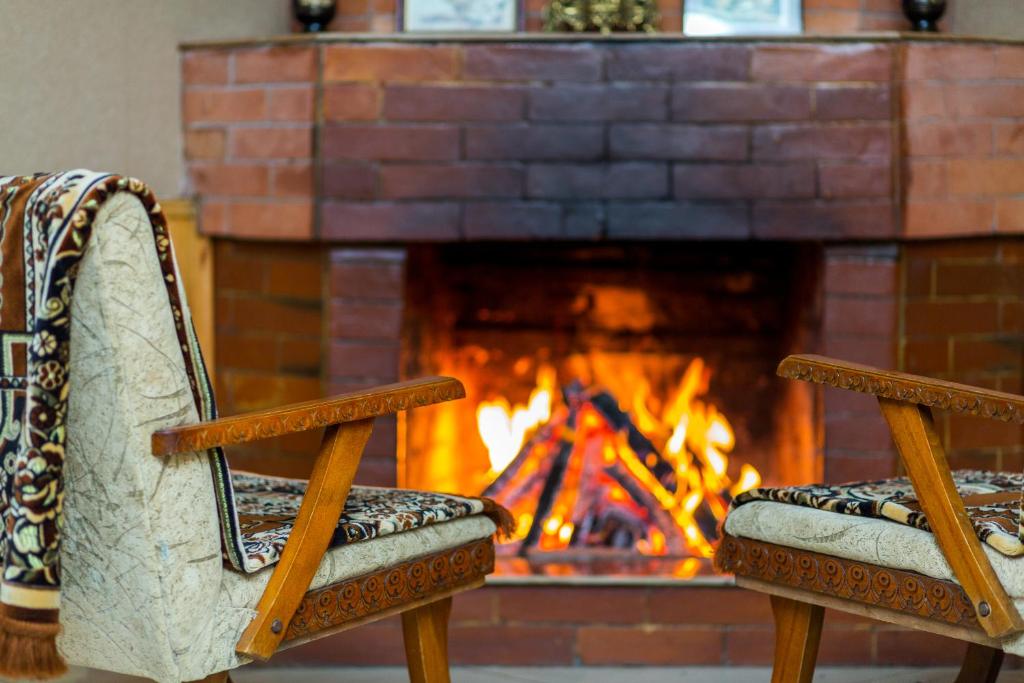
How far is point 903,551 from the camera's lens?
175 centimetres

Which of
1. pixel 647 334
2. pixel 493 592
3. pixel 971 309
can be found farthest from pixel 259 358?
pixel 971 309

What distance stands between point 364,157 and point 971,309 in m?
1.19

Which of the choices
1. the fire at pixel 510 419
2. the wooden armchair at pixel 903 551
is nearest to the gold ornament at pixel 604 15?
the fire at pixel 510 419

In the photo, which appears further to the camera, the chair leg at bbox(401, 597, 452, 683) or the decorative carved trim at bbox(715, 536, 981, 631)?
the chair leg at bbox(401, 597, 452, 683)

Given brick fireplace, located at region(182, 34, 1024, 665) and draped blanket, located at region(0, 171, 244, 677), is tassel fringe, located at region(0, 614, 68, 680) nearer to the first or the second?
draped blanket, located at region(0, 171, 244, 677)

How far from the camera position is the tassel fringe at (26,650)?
1.48 meters

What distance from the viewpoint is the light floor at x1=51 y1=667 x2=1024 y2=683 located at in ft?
8.22

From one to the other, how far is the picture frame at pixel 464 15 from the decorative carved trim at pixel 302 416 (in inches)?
41.3

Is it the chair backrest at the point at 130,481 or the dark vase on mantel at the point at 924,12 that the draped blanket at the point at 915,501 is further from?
the dark vase on mantel at the point at 924,12

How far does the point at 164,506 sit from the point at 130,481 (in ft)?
0.15

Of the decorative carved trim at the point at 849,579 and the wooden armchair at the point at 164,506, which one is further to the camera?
the decorative carved trim at the point at 849,579

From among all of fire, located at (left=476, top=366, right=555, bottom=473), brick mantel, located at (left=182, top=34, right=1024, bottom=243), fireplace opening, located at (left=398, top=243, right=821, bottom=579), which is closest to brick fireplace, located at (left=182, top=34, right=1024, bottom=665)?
brick mantel, located at (left=182, top=34, right=1024, bottom=243)

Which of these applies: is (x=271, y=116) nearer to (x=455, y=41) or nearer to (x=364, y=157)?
(x=364, y=157)

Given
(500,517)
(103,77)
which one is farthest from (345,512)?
(103,77)
